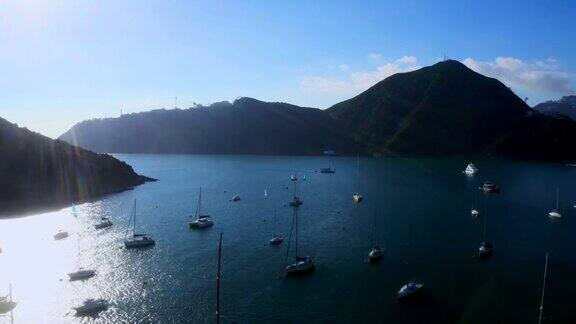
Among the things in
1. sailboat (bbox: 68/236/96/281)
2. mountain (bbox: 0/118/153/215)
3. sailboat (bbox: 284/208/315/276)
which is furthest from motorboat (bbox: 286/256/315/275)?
mountain (bbox: 0/118/153/215)

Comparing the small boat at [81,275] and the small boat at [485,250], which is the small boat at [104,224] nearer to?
the small boat at [81,275]

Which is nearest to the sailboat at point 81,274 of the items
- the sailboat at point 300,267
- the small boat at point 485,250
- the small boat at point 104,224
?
the sailboat at point 300,267

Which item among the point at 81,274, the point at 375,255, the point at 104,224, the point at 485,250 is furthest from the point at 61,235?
the point at 485,250

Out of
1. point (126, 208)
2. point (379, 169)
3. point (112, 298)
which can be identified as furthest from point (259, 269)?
point (379, 169)

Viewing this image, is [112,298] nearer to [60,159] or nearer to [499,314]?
[499,314]

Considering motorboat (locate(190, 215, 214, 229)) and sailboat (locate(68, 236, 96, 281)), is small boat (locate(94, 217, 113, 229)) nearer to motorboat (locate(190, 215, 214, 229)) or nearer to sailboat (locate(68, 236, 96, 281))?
motorboat (locate(190, 215, 214, 229))

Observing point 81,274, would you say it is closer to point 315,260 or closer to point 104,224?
point 315,260
